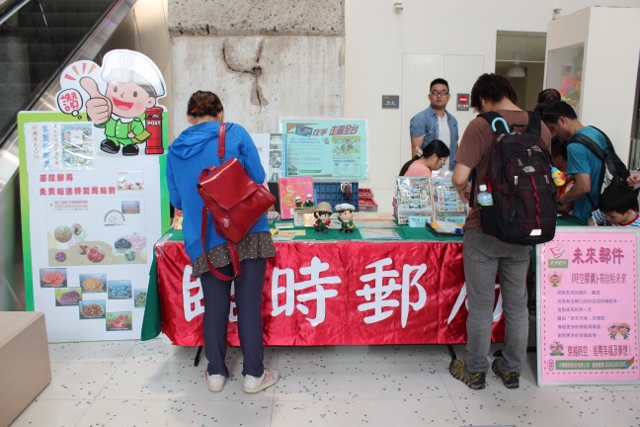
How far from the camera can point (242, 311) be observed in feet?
7.90

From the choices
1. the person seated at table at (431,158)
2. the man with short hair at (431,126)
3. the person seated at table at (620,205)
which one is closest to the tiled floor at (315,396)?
the person seated at table at (620,205)

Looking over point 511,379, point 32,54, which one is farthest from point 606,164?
point 32,54

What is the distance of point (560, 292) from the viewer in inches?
98.5

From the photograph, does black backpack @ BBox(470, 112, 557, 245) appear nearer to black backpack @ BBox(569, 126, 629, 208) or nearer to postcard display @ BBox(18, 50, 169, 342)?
black backpack @ BBox(569, 126, 629, 208)

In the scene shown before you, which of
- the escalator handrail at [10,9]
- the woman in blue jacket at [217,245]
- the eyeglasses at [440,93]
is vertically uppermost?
the escalator handrail at [10,9]

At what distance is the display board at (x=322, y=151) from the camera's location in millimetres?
3422

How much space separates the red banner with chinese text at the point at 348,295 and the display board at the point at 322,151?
899 millimetres

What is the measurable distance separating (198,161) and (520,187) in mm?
1347

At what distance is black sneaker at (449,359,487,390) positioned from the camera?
248 centimetres

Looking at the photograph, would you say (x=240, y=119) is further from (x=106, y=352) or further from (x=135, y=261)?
(x=106, y=352)

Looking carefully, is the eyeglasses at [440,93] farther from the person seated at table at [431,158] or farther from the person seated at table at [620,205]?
the person seated at table at [620,205]

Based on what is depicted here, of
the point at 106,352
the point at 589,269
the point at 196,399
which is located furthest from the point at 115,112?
the point at 589,269

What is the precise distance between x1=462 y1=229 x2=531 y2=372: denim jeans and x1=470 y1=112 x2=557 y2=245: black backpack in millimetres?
151

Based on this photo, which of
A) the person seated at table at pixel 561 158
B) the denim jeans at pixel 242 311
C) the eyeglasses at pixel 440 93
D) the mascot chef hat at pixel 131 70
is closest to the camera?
the denim jeans at pixel 242 311
